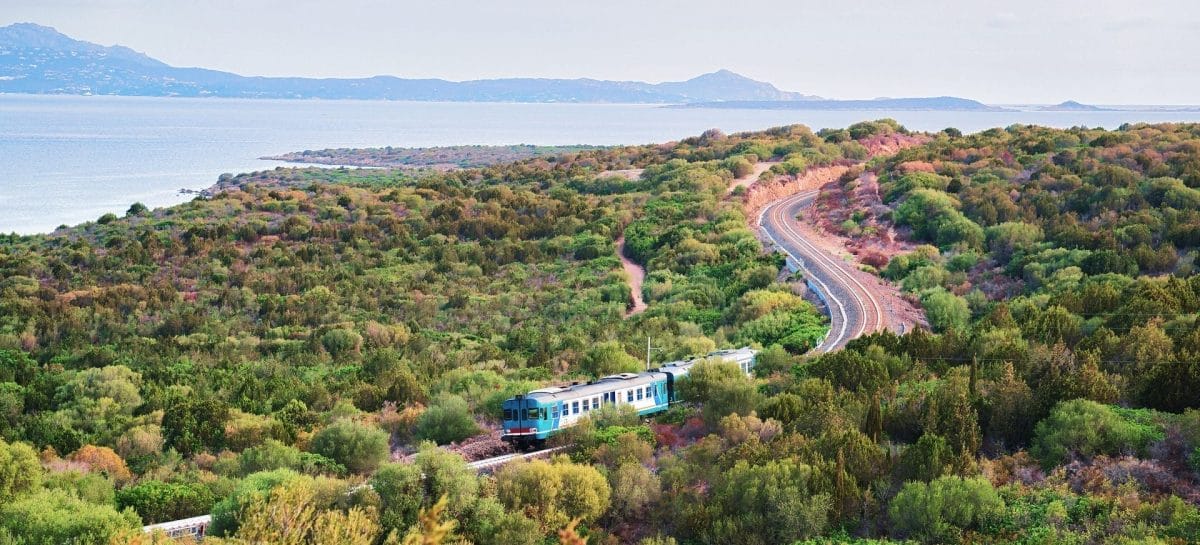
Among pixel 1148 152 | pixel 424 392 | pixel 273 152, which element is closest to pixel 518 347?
pixel 424 392

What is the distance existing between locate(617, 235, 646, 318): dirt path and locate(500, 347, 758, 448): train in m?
18.4

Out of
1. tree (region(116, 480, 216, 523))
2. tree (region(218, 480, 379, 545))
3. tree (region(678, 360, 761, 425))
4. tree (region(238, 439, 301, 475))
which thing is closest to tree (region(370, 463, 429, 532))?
tree (region(218, 480, 379, 545))

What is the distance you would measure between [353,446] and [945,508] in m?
13.1

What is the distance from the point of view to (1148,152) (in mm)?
64188

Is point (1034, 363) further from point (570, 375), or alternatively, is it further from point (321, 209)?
point (321, 209)

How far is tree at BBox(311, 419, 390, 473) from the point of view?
2452 cm

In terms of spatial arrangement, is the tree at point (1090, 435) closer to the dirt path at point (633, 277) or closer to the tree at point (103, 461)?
the tree at point (103, 461)

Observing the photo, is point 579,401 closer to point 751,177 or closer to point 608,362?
point 608,362

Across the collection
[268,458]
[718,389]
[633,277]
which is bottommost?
[633,277]

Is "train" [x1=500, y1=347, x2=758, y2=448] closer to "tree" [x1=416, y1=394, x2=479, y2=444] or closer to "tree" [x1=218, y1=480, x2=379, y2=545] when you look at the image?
"tree" [x1=416, y1=394, x2=479, y2=444]

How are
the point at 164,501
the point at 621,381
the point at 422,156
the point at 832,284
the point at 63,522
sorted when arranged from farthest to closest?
the point at 422,156 → the point at 832,284 → the point at 621,381 → the point at 164,501 → the point at 63,522

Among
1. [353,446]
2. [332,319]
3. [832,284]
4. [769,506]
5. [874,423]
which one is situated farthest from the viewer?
[832,284]

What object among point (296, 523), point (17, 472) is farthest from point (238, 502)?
point (17, 472)

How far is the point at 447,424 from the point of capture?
27.6 m
